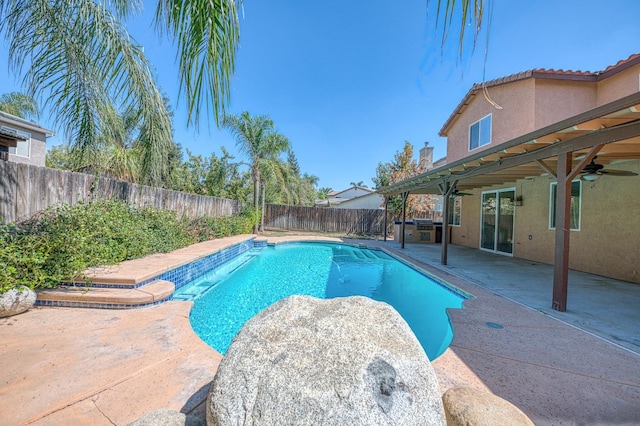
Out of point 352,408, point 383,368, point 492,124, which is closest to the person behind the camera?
point 352,408

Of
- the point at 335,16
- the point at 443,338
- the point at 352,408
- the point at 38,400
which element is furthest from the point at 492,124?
the point at 38,400

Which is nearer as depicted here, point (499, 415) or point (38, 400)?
point (499, 415)

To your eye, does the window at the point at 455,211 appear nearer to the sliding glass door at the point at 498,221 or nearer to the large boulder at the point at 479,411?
the sliding glass door at the point at 498,221

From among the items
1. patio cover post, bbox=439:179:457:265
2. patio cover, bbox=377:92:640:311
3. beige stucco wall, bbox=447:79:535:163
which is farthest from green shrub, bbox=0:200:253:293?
beige stucco wall, bbox=447:79:535:163

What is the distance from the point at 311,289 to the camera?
6883 mm

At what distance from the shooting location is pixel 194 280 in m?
6.76

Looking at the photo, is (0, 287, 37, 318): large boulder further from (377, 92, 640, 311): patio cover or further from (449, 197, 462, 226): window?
(449, 197, 462, 226): window

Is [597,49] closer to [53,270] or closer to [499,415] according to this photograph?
[499,415]

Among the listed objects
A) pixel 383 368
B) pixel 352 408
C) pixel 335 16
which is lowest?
pixel 352 408

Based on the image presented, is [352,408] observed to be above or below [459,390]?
above

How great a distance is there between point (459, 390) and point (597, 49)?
6.55m

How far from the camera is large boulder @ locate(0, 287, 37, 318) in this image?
3475mm

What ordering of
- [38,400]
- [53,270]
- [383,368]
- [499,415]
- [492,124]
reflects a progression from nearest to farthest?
[383,368], [499,415], [38,400], [53,270], [492,124]

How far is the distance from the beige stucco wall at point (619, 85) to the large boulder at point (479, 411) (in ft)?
32.1
